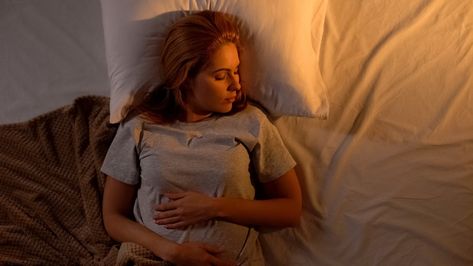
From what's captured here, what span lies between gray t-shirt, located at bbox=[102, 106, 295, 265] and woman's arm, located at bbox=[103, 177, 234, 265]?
0.02m

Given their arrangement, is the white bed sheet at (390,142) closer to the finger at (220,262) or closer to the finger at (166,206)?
the finger at (220,262)

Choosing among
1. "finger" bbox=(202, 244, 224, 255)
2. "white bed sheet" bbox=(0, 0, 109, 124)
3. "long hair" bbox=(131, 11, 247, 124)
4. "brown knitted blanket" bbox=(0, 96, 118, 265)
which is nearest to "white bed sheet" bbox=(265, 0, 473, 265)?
"finger" bbox=(202, 244, 224, 255)

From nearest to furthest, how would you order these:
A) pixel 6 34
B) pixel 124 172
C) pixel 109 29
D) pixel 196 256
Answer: pixel 196 256 < pixel 124 172 < pixel 109 29 < pixel 6 34

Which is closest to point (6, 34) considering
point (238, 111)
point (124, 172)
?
point (124, 172)

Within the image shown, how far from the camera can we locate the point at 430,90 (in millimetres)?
1311

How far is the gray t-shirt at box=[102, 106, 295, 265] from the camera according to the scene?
112cm

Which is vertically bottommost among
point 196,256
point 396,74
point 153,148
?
point 196,256

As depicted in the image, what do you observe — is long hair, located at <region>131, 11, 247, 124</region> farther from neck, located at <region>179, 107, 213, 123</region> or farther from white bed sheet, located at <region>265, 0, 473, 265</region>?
white bed sheet, located at <region>265, 0, 473, 265</region>

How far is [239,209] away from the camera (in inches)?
43.9

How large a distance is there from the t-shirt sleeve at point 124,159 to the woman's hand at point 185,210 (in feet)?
0.32

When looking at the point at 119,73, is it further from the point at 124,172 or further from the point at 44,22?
the point at 44,22

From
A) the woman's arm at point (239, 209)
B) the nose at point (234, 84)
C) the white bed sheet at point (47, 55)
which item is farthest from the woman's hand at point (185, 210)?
the white bed sheet at point (47, 55)

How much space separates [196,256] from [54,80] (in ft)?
2.36

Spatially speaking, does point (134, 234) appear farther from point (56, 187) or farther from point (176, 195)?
point (56, 187)
